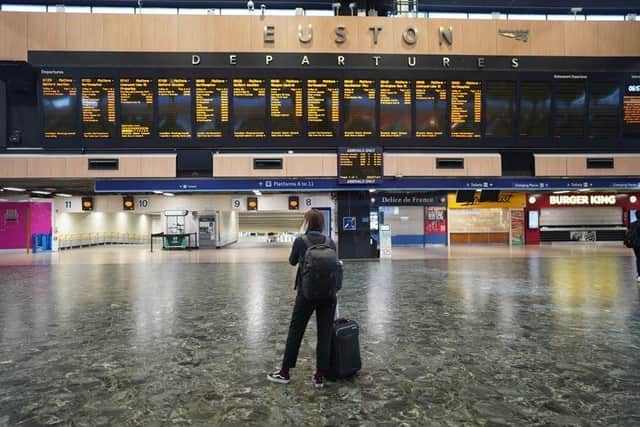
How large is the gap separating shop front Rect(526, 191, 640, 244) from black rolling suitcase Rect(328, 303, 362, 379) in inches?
944

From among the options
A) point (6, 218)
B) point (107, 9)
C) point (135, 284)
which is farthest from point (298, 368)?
point (6, 218)

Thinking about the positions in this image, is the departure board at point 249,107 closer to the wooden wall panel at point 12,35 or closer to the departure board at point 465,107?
the departure board at point 465,107

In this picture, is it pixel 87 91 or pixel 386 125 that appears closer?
pixel 87 91

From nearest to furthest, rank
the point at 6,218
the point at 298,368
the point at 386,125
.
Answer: the point at 298,368 < the point at 386,125 < the point at 6,218

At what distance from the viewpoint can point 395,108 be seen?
12.3 meters

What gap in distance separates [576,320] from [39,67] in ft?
46.8

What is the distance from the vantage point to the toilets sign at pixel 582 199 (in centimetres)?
2477

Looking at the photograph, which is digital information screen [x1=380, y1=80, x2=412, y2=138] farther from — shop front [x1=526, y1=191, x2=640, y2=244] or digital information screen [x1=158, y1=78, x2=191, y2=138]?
shop front [x1=526, y1=191, x2=640, y2=244]

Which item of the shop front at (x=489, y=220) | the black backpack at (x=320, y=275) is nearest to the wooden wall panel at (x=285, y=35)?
the black backpack at (x=320, y=275)

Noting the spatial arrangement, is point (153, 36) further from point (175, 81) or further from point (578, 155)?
point (578, 155)

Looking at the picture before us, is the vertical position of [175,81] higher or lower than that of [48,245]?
higher

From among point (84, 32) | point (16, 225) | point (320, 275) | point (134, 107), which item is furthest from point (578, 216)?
point (16, 225)

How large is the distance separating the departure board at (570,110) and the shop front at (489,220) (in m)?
11.9

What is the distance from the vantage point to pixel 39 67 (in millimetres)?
11492
